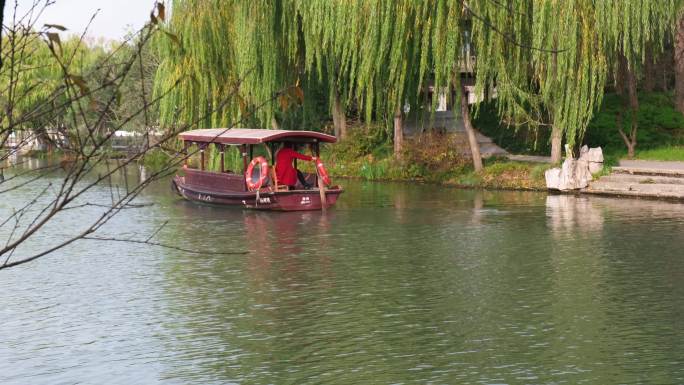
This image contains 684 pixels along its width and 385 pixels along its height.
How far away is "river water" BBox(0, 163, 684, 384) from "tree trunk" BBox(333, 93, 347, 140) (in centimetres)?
1479

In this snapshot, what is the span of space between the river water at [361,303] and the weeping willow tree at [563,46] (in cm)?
518

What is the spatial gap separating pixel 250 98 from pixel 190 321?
22.4 metres

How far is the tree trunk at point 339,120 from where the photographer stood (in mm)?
41816

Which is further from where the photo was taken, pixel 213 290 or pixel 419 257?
pixel 419 257

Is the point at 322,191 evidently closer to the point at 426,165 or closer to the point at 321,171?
the point at 321,171

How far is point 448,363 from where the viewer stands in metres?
12.3

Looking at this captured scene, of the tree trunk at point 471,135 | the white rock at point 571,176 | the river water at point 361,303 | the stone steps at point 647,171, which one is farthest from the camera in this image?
the tree trunk at point 471,135

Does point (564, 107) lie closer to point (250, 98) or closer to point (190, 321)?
point (250, 98)

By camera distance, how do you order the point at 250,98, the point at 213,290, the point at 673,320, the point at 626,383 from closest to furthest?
the point at 626,383
the point at 673,320
the point at 213,290
the point at 250,98

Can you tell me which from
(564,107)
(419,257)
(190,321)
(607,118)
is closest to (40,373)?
(190,321)

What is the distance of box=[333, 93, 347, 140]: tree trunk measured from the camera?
41816mm

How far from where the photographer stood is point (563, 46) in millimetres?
30734

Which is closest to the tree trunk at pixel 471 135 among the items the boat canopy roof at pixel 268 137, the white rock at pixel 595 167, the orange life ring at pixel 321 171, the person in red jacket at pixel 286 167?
the white rock at pixel 595 167

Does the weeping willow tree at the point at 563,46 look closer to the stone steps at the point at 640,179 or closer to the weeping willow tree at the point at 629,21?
the weeping willow tree at the point at 629,21
